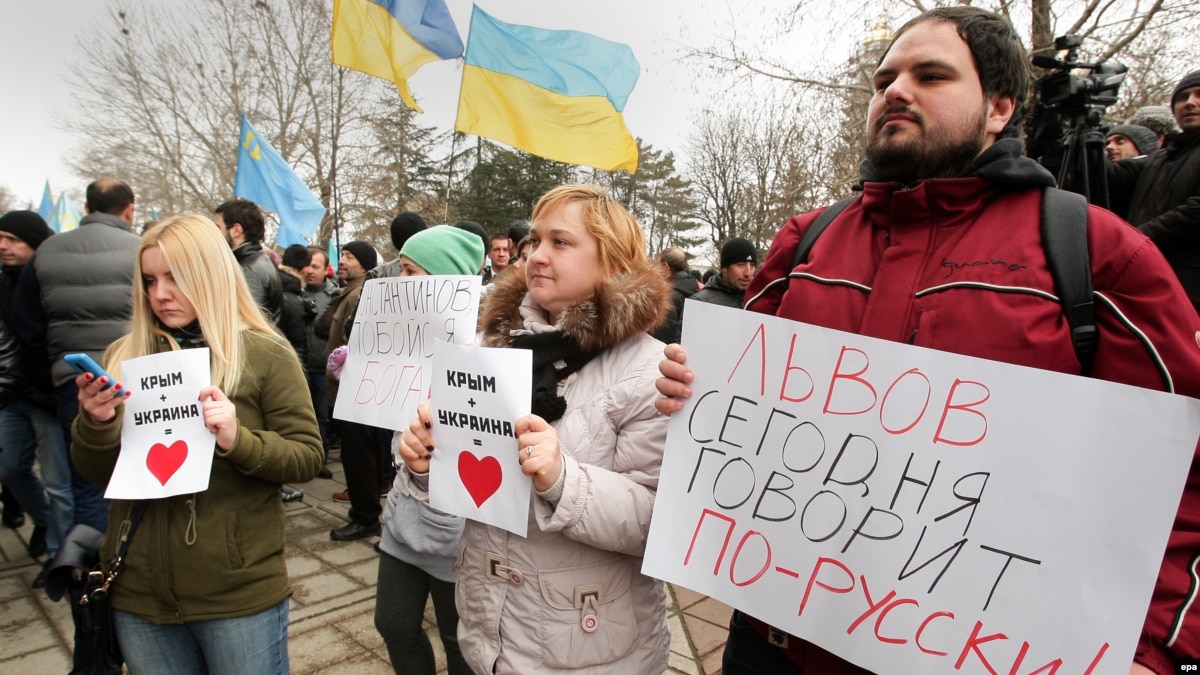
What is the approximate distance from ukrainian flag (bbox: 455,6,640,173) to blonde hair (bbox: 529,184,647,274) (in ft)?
8.74

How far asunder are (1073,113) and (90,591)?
4068 mm

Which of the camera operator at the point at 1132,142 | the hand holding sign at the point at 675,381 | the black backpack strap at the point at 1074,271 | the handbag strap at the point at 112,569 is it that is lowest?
the handbag strap at the point at 112,569

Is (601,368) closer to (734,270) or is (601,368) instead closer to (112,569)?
(112,569)

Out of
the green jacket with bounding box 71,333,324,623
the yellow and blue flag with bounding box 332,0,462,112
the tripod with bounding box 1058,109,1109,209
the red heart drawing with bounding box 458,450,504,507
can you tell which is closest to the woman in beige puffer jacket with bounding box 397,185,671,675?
the red heart drawing with bounding box 458,450,504,507

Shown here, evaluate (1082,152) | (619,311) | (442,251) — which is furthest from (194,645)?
(1082,152)

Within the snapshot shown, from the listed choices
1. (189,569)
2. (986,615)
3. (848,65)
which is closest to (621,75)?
(189,569)

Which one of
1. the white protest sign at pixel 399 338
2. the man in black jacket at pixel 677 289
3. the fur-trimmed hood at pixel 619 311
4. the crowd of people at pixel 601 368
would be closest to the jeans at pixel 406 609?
the crowd of people at pixel 601 368

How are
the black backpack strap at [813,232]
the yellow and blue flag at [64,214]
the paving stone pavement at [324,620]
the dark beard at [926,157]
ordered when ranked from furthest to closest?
the yellow and blue flag at [64,214] < the paving stone pavement at [324,620] < the black backpack strap at [813,232] < the dark beard at [926,157]

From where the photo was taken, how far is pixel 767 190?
81.8ft

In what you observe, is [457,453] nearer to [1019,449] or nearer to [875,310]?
[875,310]

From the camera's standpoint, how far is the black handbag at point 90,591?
185cm

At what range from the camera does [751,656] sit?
1.55m

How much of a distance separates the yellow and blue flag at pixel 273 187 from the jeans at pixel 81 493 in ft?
16.1

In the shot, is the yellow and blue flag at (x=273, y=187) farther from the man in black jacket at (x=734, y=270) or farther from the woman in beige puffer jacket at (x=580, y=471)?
the woman in beige puffer jacket at (x=580, y=471)
